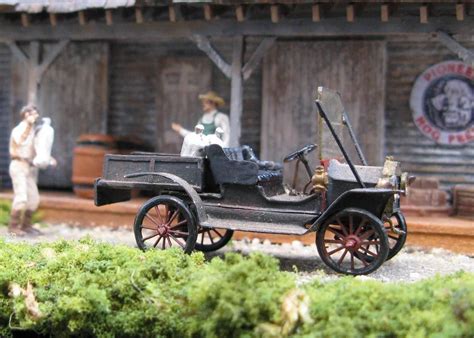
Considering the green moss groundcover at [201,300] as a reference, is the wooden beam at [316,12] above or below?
above

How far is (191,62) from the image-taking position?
1308 cm

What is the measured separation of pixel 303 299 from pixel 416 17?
19.5 feet

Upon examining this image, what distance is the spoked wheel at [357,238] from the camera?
7188 millimetres

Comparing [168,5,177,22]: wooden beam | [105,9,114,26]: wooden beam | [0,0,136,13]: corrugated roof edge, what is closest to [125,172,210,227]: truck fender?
[168,5,177,22]: wooden beam

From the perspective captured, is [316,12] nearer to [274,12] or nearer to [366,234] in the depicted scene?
[274,12]

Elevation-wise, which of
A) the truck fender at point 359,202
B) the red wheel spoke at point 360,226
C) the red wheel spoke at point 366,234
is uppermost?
the truck fender at point 359,202

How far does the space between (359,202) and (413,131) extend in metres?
5.08

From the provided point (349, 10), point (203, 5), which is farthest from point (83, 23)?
point (349, 10)

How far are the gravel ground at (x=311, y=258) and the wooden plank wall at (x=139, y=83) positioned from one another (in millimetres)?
2882

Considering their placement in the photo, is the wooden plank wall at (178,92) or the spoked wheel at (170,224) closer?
the spoked wheel at (170,224)

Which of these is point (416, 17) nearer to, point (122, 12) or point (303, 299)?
point (122, 12)

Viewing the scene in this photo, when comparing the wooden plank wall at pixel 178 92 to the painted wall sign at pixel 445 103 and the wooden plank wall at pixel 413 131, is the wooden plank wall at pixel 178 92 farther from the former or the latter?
the painted wall sign at pixel 445 103

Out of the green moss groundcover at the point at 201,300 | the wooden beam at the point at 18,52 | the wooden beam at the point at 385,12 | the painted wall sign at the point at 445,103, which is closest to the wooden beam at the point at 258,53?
the wooden beam at the point at 385,12

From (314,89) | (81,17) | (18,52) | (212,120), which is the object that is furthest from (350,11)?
(18,52)
